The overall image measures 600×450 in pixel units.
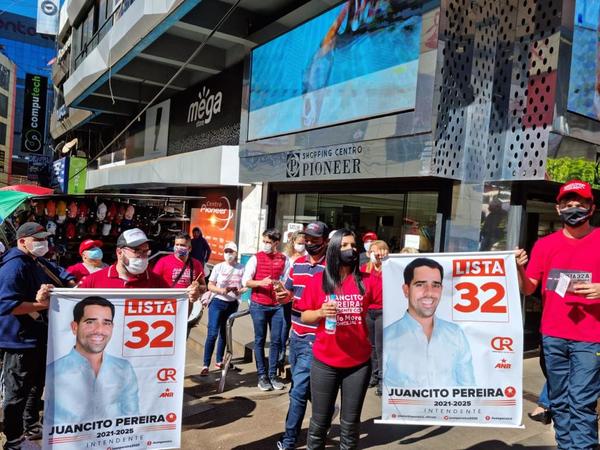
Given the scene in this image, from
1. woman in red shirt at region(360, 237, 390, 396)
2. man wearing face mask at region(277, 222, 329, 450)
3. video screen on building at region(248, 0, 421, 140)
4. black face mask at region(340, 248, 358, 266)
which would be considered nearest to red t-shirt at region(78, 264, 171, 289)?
man wearing face mask at region(277, 222, 329, 450)

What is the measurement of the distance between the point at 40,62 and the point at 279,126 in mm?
92414

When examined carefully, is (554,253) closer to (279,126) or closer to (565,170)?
(565,170)

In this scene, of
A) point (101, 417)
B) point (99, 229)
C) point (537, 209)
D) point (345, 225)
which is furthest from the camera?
point (99, 229)

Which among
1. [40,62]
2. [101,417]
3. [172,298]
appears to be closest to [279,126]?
[172,298]

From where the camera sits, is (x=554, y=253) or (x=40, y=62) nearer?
(x=554, y=253)

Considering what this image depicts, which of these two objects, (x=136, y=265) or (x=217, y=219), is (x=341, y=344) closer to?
(x=136, y=265)

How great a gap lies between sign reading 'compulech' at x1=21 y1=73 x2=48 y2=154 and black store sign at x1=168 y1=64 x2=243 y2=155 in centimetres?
2093

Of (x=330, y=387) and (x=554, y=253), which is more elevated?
(x=554, y=253)

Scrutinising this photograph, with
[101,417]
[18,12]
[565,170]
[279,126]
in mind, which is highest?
[18,12]

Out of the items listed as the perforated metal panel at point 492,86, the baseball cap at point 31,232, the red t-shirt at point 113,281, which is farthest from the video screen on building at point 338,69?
the baseball cap at point 31,232

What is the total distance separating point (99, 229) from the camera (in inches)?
466

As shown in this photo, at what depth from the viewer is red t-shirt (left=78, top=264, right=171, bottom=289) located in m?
3.65

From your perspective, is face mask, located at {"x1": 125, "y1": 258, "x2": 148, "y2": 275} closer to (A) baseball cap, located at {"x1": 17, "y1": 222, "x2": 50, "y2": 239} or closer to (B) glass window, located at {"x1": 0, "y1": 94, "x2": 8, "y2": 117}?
(A) baseball cap, located at {"x1": 17, "y1": 222, "x2": 50, "y2": 239}

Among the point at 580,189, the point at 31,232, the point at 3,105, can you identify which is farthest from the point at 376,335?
the point at 3,105
